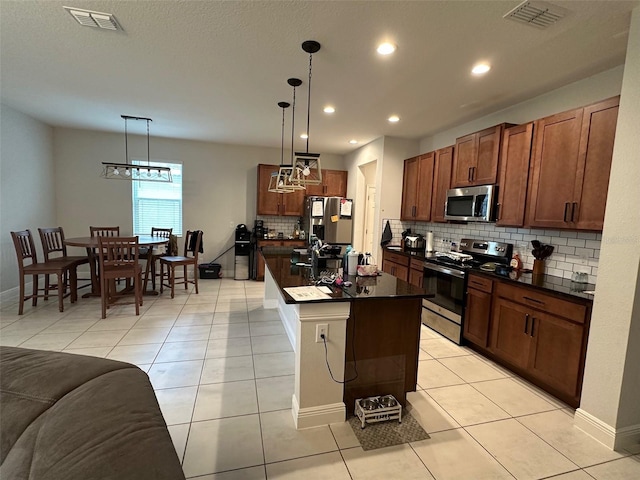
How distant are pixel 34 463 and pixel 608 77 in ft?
13.5

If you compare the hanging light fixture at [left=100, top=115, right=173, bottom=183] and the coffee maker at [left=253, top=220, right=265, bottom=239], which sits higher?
the hanging light fixture at [left=100, top=115, right=173, bottom=183]

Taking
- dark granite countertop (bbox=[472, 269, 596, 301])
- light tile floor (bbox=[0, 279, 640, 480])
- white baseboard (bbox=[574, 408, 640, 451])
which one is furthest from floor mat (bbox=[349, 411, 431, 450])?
dark granite countertop (bbox=[472, 269, 596, 301])

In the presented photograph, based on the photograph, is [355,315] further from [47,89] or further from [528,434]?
[47,89]

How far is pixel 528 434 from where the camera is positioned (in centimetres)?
199

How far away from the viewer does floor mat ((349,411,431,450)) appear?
1872mm

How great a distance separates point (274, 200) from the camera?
6.14m

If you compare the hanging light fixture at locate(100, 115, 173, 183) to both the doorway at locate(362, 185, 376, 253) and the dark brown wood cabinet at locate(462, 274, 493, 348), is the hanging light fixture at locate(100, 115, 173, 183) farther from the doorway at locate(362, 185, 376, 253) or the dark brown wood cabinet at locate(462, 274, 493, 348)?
the dark brown wood cabinet at locate(462, 274, 493, 348)

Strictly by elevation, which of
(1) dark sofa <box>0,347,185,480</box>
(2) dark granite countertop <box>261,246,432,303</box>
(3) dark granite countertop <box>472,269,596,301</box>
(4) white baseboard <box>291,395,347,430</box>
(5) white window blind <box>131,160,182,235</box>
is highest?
(5) white window blind <box>131,160,182,235</box>

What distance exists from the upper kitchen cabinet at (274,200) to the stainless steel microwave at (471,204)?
3.16 meters

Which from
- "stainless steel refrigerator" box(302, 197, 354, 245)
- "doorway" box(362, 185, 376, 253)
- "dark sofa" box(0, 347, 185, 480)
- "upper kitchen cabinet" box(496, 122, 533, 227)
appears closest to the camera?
"dark sofa" box(0, 347, 185, 480)

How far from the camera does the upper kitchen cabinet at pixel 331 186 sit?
20.7ft

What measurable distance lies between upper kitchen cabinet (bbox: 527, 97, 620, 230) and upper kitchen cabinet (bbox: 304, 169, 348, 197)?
3.93 metres

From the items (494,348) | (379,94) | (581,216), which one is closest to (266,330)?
(494,348)

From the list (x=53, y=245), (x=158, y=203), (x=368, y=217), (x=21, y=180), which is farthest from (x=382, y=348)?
(x=21, y=180)
